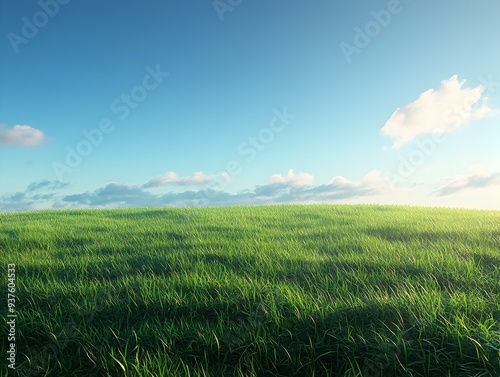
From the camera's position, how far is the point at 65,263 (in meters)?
6.70

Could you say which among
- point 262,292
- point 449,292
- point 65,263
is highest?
point 65,263

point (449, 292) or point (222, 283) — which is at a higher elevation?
point (222, 283)

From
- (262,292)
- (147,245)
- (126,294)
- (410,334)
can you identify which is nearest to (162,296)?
(126,294)

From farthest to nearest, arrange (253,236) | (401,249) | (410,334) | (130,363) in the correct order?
(253,236), (401,249), (410,334), (130,363)

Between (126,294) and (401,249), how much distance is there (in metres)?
4.76

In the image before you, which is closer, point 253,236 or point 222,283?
point 222,283

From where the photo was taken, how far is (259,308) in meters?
4.39

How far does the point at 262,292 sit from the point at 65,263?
372cm

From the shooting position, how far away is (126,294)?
5012 mm

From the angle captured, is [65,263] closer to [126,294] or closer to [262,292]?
[126,294]

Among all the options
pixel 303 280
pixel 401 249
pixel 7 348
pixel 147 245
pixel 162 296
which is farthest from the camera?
pixel 147 245

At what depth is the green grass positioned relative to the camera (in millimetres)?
3455

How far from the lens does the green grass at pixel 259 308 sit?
346 cm

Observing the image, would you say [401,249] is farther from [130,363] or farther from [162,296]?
[130,363]
